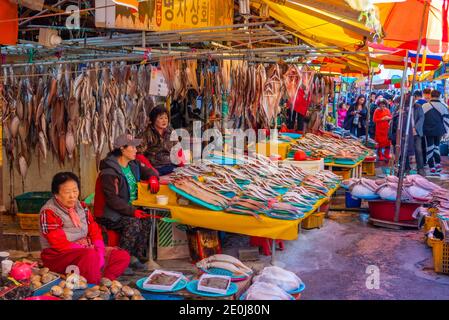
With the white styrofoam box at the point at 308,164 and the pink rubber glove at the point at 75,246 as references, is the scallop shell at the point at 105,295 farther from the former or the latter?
the white styrofoam box at the point at 308,164

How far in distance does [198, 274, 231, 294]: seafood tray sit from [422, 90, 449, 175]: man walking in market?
10157 millimetres

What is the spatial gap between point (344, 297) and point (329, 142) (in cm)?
562

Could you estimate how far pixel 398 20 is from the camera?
27.9 feet

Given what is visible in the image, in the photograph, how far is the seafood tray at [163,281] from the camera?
12.5 feet

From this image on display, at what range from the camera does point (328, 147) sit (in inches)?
384

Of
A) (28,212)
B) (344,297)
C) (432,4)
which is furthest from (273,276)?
(432,4)

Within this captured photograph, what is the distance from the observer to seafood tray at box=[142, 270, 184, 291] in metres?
3.82

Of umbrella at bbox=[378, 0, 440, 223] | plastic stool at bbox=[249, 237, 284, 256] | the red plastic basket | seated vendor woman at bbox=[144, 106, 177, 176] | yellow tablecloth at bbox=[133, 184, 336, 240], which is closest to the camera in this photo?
yellow tablecloth at bbox=[133, 184, 336, 240]

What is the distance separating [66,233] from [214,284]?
1.49 m

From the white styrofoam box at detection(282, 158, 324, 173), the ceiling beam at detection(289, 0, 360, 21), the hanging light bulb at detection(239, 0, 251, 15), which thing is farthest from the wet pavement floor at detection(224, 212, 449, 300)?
the hanging light bulb at detection(239, 0, 251, 15)

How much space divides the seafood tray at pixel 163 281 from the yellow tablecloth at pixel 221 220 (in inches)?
54.9

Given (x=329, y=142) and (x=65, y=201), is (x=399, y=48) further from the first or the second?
(x=65, y=201)

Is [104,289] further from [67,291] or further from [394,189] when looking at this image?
[394,189]

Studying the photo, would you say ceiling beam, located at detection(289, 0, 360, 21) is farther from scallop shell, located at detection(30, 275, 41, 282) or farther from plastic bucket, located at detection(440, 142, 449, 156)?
plastic bucket, located at detection(440, 142, 449, 156)
